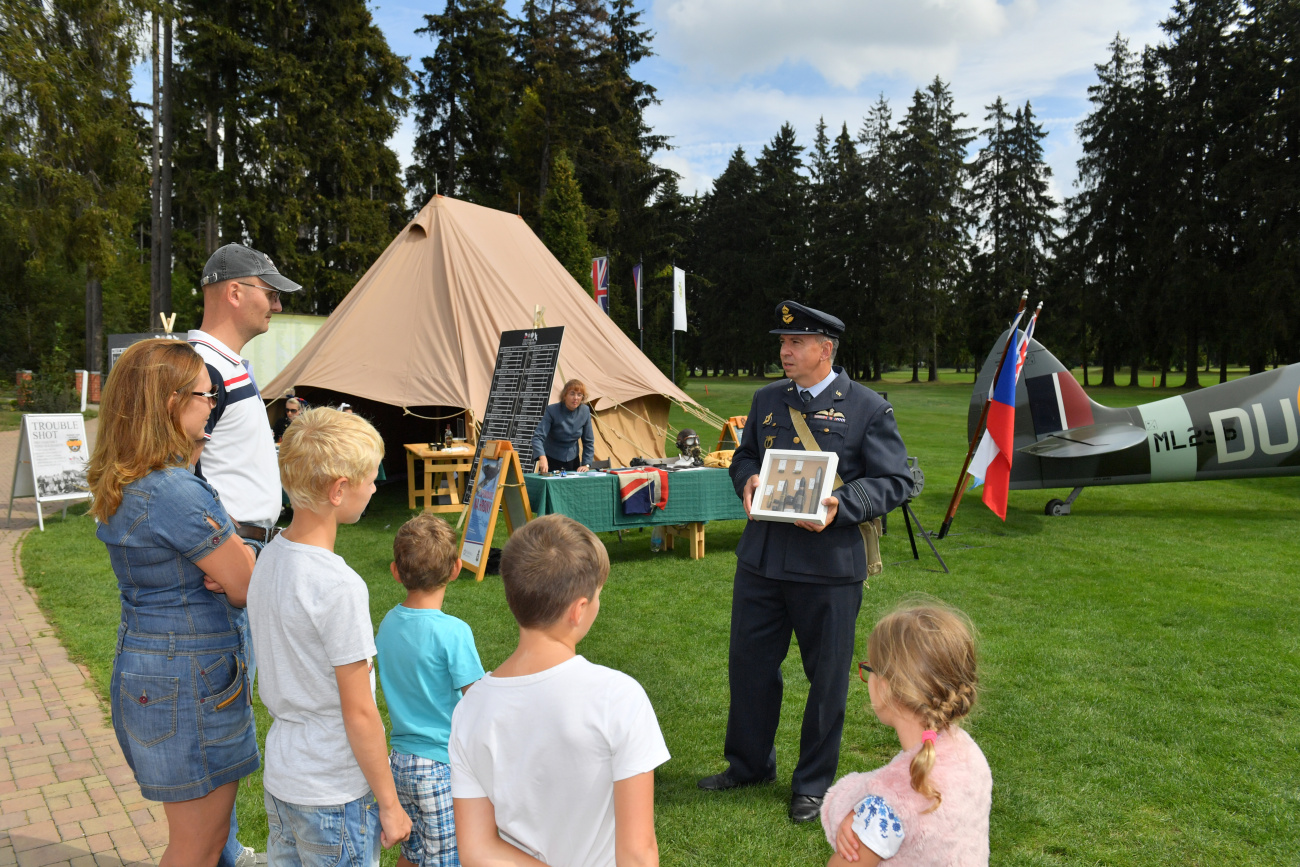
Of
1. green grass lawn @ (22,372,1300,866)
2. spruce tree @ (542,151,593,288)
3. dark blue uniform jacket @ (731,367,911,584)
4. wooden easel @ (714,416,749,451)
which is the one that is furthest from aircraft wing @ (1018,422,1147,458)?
spruce tree @ (542,151,593,288)

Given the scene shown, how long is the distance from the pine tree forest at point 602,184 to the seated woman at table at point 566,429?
17.2 m

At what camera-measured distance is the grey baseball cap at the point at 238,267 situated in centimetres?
262

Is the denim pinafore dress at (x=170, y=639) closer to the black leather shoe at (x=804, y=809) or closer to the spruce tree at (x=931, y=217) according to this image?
the black leather shoe at (x=804, y=809)

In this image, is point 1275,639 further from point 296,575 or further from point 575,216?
point 575,216

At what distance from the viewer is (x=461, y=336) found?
397 inches

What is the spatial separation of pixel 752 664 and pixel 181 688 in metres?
2.05

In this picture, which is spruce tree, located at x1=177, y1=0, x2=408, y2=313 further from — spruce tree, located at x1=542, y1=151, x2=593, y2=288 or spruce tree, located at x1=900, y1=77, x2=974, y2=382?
spruce tree, located at x1=900, y1=77, x2=974, y2=382

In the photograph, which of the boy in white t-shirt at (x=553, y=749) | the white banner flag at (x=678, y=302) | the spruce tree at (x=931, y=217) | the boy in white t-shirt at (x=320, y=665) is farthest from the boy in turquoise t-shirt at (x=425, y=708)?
the spruce tree at (x=931, y=217)

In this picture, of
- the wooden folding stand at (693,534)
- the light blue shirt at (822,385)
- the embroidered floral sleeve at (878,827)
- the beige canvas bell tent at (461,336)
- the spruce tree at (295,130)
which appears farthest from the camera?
the spruce tree at (295,130)

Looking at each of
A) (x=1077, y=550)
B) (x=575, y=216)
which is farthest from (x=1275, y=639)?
(x=575, y=216)

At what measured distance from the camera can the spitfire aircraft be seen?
30.0ft

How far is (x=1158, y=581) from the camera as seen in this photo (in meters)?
6.91

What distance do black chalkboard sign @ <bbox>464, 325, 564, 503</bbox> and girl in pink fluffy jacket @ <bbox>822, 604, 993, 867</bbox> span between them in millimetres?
5864

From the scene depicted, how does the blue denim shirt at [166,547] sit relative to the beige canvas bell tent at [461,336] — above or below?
below
